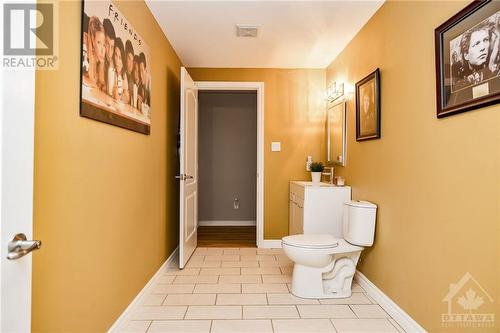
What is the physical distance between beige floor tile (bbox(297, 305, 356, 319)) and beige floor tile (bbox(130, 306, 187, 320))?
0.87m

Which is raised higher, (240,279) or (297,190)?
(297,190)

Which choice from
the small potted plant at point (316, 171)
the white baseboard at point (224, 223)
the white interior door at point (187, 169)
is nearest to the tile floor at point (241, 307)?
the white interior door at point (187, 169)

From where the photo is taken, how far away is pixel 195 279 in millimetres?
2783

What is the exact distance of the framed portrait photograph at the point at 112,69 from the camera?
150 cm

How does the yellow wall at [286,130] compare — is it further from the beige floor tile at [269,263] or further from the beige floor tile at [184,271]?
the beige floor tile at [184,271]

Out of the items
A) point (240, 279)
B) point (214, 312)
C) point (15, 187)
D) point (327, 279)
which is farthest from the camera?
point (240, 279)

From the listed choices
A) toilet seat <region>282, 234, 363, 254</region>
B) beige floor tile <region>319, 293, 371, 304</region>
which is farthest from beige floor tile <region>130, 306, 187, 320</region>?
beige floor tile <region>319, 293, 371, 304</region>

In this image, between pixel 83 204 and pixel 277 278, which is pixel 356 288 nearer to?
pixel 277 278

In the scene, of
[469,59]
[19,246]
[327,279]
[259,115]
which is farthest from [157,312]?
[259,115]

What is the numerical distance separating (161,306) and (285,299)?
0.95m

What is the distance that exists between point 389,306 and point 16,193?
2.32 meters

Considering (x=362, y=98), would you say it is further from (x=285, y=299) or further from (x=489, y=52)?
(x=285, y=299)

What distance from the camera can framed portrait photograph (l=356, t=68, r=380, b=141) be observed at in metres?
2.38

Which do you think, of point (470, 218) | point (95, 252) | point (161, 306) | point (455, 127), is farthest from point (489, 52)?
point (161, 306)
